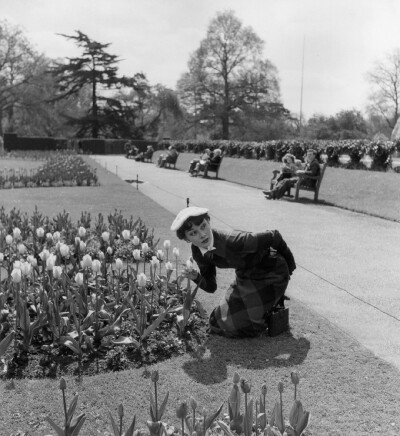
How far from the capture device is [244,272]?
367 centimetres

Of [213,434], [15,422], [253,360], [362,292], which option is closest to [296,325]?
[253,360]

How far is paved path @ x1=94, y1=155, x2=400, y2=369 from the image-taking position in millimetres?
4004

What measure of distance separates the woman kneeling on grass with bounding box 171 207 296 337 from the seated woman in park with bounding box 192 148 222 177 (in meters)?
14.5

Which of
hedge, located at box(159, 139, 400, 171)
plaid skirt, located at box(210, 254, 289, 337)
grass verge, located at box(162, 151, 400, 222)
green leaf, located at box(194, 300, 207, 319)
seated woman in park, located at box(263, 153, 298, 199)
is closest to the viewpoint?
plaid skirt, located at box(210, 254, 289, 337)

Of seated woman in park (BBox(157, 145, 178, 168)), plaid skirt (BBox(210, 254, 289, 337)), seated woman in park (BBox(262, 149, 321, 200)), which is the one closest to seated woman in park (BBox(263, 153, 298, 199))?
seated woman in park (BBox(262, 149, 321, 200))

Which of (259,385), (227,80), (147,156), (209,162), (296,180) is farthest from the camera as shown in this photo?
(227,80)

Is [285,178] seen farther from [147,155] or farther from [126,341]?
[147,155]

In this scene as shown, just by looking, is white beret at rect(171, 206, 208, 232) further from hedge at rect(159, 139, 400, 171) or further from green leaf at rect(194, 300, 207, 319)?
hedge at rect(159, 139, 400, 171)

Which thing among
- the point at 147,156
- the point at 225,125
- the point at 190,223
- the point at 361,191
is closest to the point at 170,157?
the point at 147,156

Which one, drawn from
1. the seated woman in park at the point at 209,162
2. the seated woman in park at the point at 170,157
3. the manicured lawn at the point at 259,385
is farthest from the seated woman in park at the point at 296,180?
the seated woman in park at the point at 170,157

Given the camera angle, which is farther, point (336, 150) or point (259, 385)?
point (336, 150)

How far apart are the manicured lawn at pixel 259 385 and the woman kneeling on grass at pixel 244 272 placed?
0.50 ft

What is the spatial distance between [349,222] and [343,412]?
253 inches

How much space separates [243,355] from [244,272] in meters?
0.61
